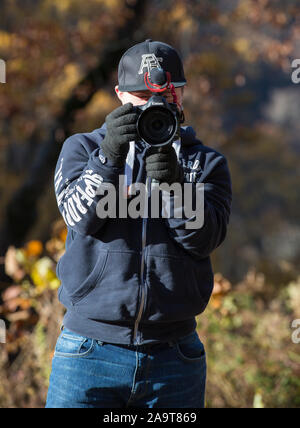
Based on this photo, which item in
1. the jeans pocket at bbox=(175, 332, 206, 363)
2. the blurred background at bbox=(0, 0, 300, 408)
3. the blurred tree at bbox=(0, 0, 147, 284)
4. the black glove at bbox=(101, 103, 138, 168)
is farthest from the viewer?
the blurred tree at bbox=(0, 0, 147, 284)

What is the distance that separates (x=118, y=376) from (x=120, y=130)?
0.74 meters

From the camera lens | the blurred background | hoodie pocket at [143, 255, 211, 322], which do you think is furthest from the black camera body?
the blurred background

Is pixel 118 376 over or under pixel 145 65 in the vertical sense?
under

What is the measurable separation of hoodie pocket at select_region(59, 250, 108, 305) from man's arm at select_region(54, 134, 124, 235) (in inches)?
4.0

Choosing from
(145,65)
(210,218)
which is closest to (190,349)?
(210,218)

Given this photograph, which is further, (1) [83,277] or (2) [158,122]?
(1) [83,277]

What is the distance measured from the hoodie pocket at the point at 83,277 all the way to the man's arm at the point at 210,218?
0.24 meters

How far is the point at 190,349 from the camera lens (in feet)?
5.49

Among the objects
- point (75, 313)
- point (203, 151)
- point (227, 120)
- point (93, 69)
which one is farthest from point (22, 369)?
point (227, 120)

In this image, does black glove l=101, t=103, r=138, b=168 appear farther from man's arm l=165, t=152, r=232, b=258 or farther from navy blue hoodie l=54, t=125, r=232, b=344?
man's arm l=165, t=152, r=232, b=258

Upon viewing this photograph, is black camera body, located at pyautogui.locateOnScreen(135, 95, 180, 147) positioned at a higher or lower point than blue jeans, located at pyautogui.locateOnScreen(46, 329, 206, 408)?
higher

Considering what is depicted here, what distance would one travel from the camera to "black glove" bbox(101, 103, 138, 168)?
143 cm

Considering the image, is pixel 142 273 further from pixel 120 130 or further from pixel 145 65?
pixel 145 65

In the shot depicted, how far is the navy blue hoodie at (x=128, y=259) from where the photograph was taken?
1.53 m
